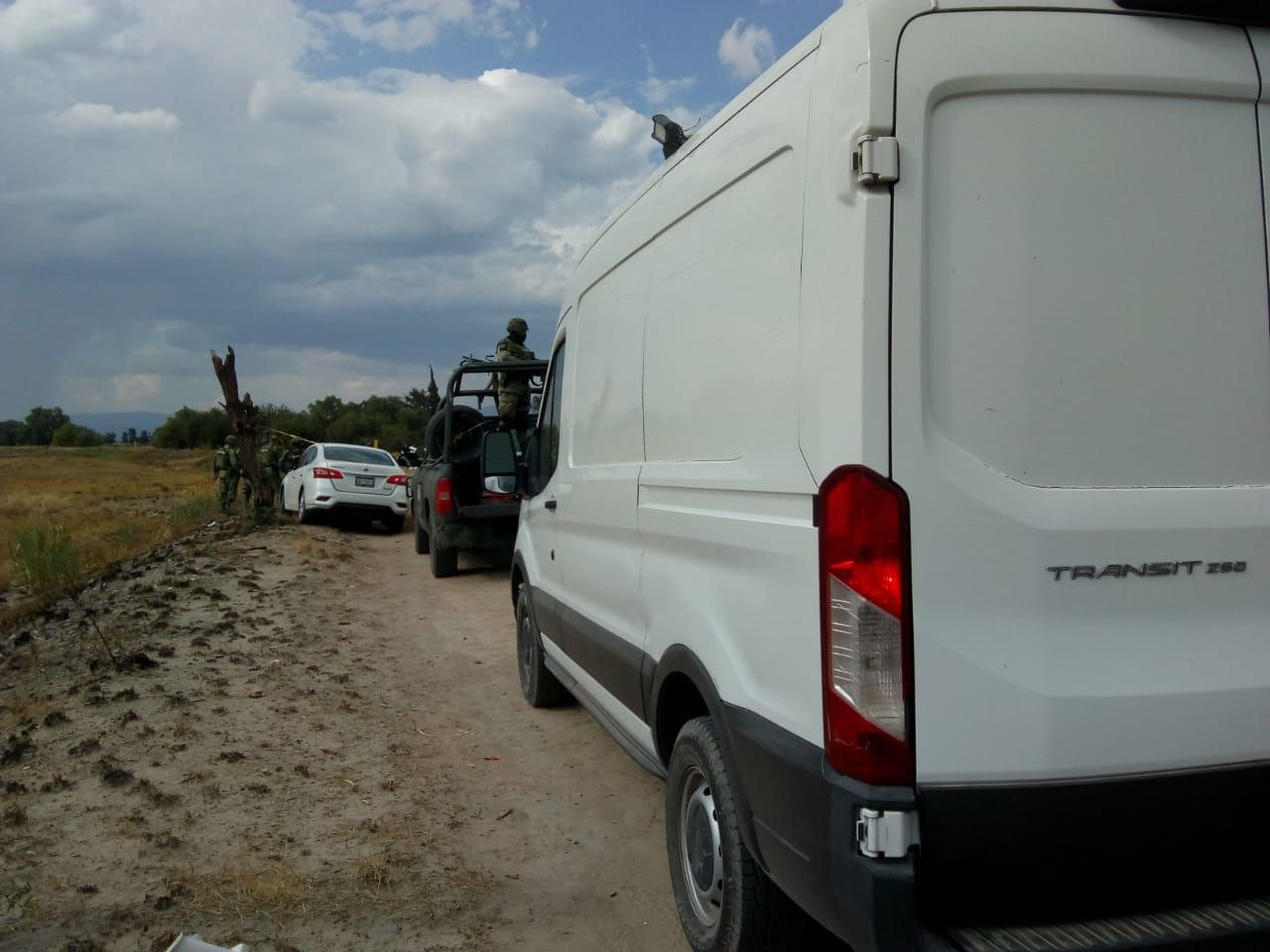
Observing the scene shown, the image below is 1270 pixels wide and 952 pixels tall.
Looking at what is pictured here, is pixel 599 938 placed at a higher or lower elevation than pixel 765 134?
lower

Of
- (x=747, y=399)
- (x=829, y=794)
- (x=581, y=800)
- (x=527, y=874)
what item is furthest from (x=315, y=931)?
(x=747, y=399)

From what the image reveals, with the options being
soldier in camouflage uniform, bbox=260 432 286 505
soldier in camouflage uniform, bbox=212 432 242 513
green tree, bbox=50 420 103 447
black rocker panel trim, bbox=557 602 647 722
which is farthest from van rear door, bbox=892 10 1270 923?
green tree, bbox=50 420 103 447

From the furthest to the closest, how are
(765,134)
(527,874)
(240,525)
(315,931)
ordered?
(240,525) → (527,874) → (315,931) → (765,134)

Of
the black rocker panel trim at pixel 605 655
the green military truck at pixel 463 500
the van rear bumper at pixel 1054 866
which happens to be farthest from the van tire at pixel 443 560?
the van rear bumper at pixel 1054 866

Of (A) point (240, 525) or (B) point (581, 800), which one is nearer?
(B) point (581, 800)

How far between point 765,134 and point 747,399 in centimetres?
75

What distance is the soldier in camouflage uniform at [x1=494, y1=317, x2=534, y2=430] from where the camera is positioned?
12242 millimetres

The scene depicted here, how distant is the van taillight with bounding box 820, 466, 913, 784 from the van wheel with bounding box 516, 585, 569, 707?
151 inches

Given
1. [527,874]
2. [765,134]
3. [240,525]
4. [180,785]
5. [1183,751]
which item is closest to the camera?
[1183,751]

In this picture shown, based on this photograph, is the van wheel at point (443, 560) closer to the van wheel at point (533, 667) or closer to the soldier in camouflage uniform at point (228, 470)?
the van wheel at point (533, 667)

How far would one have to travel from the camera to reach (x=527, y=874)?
407 cm

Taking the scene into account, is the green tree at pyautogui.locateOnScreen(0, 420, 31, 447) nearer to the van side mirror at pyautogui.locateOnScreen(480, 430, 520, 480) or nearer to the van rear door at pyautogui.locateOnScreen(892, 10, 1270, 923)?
the van side mirror at pyautogui.locateOnScreen(480, 430, 520, 480)

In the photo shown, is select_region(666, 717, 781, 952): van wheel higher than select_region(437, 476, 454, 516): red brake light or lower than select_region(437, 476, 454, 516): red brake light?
lower

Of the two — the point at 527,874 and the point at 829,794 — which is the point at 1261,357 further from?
the point at 527,874
